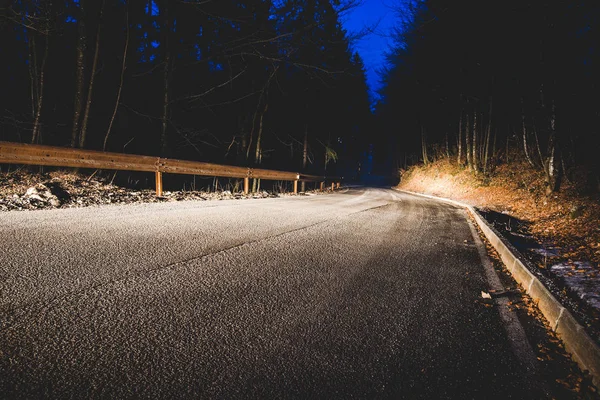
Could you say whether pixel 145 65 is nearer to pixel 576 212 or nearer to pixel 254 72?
pixel 254 72

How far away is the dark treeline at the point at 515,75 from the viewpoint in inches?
383

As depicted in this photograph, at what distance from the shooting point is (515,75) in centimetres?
1353

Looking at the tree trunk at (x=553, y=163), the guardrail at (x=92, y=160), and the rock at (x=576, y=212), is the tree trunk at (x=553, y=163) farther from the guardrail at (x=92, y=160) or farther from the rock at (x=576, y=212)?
the guardrail at (x=92, y=160)

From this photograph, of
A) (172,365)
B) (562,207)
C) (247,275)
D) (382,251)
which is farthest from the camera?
(562,207)

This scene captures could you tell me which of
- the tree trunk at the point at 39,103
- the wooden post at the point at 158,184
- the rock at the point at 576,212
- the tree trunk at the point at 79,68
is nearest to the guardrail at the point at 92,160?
the wooden post at the point at 158,184

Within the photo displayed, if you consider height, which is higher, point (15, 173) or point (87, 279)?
point (15, 173)

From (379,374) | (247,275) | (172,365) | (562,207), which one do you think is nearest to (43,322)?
(172,365)

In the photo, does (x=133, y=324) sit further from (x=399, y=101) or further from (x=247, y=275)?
(x=399, y=101)

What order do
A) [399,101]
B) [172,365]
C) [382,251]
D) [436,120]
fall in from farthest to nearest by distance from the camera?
1. [399,101]
2. [436,120]
3. [382,251]
4. [172,365]

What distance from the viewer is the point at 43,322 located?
1.93 m

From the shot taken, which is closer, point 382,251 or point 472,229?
point 382,251

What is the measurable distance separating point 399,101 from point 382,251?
3072 cm

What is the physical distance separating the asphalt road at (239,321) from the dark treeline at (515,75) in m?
7.79

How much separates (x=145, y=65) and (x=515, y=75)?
16.9 m
